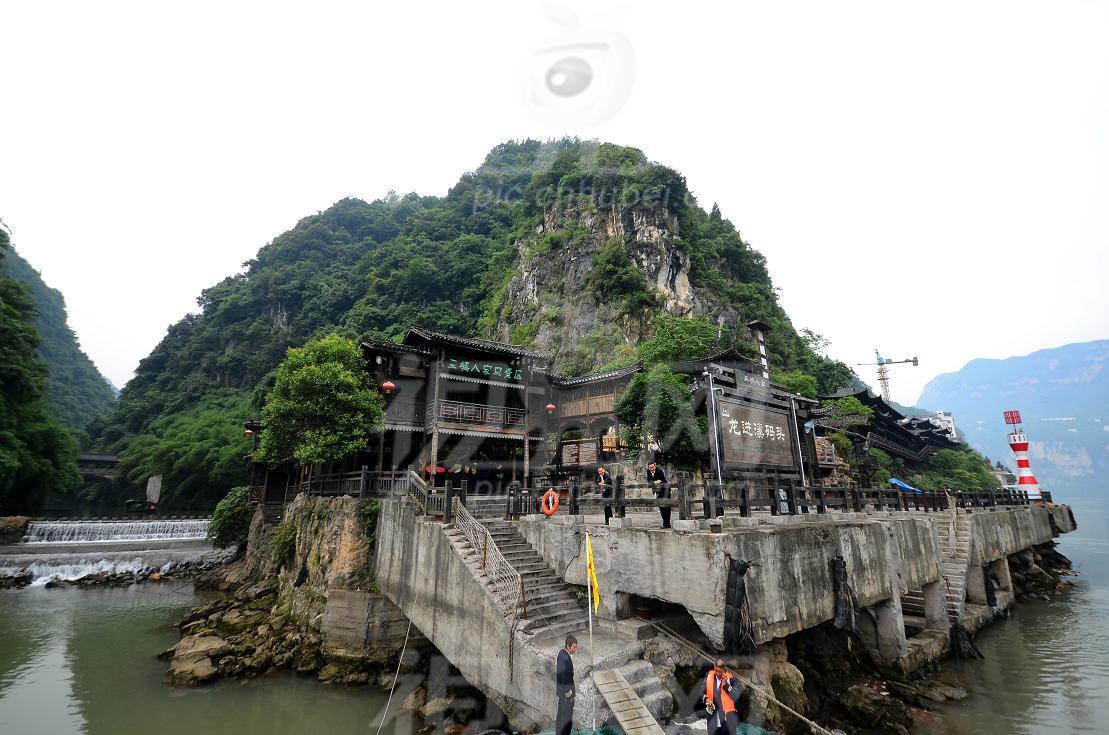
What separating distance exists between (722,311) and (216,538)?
139 ft

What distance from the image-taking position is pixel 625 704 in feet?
22.7

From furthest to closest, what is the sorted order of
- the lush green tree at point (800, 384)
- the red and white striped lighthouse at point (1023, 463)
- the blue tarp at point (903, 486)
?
the red and white striped lighthouse at point (1023, 463)
the lush green tree at point (800, 384)
the blue tarp at point (903, 486)

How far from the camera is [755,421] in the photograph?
14391 mm

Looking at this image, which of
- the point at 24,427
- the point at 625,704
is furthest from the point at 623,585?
the point at 24,427

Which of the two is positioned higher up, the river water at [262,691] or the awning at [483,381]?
the awning at [483,381]

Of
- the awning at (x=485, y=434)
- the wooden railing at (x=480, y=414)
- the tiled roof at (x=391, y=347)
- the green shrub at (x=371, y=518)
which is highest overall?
the tiled roof at (x=391, y=347)

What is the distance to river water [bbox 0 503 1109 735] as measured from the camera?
1045cm

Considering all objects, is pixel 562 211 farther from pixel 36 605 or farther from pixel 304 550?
pixel 36 605

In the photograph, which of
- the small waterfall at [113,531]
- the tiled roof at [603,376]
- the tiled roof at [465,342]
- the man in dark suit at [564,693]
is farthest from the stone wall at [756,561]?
the small waterfall at [113,531]

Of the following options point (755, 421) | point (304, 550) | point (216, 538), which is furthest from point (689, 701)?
point (216, 538)

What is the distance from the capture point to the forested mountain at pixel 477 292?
4244 cm

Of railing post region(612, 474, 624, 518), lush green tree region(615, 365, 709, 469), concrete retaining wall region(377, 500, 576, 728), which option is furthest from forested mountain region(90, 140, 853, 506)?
railing post region(612, 474, 624, 518)

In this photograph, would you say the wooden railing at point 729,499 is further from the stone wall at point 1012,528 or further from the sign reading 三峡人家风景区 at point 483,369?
the sign reading 三峡人家风景区 at point 483,369

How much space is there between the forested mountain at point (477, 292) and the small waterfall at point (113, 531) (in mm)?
7032
